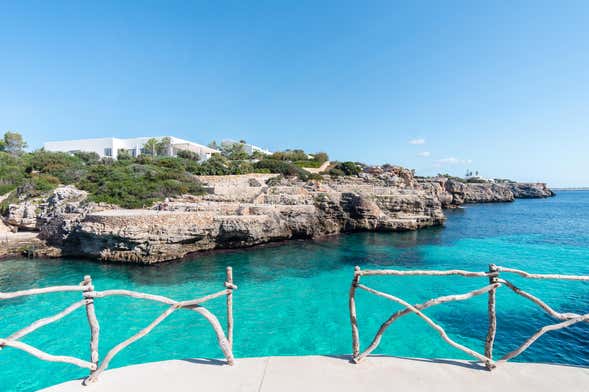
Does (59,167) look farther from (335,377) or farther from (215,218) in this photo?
(335,377)

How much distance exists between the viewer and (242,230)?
1623 centimetres

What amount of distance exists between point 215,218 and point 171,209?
12.0ft

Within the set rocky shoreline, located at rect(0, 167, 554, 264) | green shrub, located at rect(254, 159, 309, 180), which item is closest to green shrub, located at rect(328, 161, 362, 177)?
green shrub, located at rect(254, 159, 309, 180)

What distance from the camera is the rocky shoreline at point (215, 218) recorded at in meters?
13.7

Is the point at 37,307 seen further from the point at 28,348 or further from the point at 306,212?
the point at 306,212

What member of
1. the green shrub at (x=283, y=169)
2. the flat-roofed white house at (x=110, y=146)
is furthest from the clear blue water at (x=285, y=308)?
the flat-roofed white house at (x=110, y=146)

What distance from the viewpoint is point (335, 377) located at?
124 inches

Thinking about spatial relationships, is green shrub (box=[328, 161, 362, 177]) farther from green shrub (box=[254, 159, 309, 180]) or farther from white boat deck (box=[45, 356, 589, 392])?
white boat deck (box=[45, 356, 589, 392])

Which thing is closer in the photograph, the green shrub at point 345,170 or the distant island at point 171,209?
the distant island at point 171,209

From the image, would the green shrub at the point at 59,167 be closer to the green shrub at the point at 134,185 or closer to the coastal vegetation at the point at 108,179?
the coastal vegetation at the point at 108,179

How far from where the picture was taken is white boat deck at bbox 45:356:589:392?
2.98 metres

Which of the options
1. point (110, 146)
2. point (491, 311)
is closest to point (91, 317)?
point (491, 311)

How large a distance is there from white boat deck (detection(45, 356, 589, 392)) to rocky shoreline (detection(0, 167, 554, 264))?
11.8 m

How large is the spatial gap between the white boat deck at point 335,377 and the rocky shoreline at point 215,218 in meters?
11.8
